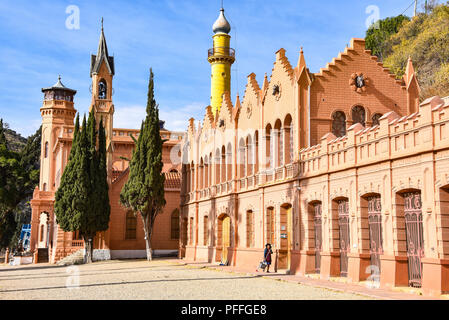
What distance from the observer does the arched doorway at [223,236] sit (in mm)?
35094

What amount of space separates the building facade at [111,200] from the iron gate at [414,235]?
31398 mm

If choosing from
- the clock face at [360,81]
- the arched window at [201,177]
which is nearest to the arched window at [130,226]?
the arched window at [201,177]

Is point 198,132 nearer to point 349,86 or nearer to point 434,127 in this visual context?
point 349,86

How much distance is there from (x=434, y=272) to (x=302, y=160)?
9.89 m

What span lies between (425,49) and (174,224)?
27.1 metres

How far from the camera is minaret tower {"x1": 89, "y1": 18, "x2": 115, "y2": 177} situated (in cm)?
4762

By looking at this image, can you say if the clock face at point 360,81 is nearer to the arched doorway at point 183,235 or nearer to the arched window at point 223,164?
the arched window at point 223,164

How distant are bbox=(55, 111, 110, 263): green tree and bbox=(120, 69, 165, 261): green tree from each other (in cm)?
222

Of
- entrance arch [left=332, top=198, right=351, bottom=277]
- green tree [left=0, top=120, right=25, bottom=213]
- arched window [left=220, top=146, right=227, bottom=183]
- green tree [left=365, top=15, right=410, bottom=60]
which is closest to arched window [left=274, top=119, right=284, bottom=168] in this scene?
entrance arch [left=332, top=198, right=351, bottom=277]

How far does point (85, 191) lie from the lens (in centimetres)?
3938

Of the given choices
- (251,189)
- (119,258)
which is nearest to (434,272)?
(251,189)

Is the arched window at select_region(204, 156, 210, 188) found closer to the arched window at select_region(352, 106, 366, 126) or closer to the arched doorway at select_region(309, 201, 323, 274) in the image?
the arched window at select_region(352, 106, 366, 126)

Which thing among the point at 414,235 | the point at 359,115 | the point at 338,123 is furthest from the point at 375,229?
the point at 359,115

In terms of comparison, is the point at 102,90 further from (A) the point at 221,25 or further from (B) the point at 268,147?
(B) the point at 268,147
